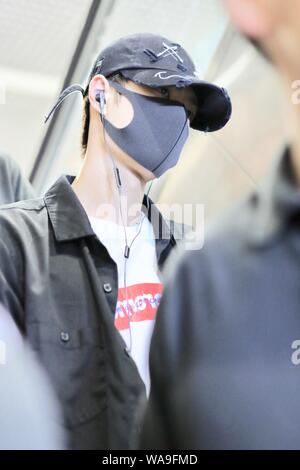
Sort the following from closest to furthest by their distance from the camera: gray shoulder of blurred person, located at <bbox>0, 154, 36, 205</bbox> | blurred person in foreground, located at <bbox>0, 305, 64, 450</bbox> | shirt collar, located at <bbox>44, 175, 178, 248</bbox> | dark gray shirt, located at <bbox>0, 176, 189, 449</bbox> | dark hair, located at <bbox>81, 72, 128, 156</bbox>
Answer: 1. blurred person in foreground, located at <bbox>0, 305, 64, 450</bbox>
2. dark gray shirt, located at <bbox>0, 176, 189, 449</bbox>
3. shirt collar, located at <bbox>44, 175, 178, 248</bbox>
4. dark hair, located at <bbox>81, 72, 128, 156</bbox>
5. gray shoulder of blurred person, located at <bbox>0, 154, 36, 205</bbox>

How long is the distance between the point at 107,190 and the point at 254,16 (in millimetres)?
494

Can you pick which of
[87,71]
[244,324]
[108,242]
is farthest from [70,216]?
[87,71]

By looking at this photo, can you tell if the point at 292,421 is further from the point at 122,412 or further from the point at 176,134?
the point at 176,134

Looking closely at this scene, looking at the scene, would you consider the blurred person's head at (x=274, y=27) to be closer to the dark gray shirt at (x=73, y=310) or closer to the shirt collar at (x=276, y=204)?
the shirt collar at (x=276, y=204)

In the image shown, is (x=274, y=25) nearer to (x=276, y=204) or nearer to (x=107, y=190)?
(x=276, y=204)

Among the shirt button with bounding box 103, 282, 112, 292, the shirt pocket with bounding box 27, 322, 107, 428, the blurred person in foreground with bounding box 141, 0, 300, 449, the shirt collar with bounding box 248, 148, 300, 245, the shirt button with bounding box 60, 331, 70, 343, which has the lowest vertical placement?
the shirt pocket with bounding box 27, 322, 107, 428

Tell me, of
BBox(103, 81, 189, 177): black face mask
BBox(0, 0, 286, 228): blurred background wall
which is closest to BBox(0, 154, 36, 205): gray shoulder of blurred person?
BBox(0, 0, 286, 228): blurred background wall

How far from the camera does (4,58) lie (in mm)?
1773

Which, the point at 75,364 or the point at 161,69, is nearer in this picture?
the point at 75,364

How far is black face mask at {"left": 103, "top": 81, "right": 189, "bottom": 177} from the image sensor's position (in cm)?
83

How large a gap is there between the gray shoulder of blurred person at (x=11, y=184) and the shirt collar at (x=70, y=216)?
0.33 metres

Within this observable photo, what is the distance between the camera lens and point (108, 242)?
788 mm

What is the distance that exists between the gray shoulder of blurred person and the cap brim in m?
0.45

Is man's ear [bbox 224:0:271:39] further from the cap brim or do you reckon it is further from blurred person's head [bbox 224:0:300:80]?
the cap brim
